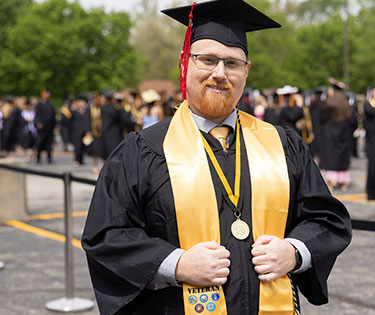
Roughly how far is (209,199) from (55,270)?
4613 mm

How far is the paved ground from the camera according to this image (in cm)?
538

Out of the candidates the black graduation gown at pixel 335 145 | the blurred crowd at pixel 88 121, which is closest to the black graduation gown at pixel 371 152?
the black graduation gown at pixel 335 145

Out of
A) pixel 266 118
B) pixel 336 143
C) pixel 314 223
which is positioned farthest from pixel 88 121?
pixel 314 223

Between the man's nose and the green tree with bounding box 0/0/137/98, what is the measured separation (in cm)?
4976

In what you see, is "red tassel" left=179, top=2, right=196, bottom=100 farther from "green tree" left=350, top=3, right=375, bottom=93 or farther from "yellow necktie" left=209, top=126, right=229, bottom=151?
"green tree" left=350, top=3, right=375, bottom=93

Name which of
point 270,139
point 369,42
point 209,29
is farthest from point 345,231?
point 369,42

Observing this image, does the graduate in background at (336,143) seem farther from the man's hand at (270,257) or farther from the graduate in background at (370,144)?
the man's hand at (270,257)

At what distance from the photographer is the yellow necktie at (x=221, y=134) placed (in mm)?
2609

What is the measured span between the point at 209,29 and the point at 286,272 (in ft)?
3.02

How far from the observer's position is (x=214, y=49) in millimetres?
2578

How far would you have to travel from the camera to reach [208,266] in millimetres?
2340

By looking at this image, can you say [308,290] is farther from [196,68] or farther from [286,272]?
[196,68]

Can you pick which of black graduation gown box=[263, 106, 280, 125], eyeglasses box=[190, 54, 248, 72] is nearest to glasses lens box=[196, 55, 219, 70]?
eyeglasses box=[190, 54, 248, 72]

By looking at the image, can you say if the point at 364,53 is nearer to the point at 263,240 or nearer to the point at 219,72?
the point at 219,72
